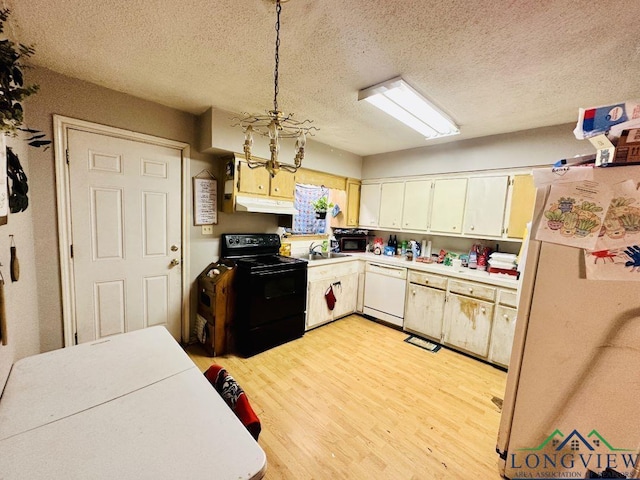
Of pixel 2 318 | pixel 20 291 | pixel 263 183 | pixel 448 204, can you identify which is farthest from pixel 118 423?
pixel 448 204

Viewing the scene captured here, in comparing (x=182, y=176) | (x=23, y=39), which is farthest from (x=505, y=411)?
(x=23, y=39)

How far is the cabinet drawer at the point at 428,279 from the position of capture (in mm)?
2971

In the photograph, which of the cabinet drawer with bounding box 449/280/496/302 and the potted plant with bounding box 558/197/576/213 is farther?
the cabinet drawer with bounding box 449/280/496/302

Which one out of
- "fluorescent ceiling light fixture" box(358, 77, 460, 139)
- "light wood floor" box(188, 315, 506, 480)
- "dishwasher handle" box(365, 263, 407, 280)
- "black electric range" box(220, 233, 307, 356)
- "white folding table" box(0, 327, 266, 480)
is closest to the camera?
"white folding table" box(0, 327, 266, 480)

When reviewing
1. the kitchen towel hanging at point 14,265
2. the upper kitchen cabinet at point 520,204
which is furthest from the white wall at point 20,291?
the upper kitchen cabinet at point 520,204

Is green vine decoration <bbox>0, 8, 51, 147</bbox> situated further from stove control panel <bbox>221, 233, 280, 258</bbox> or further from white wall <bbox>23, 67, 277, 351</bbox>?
stove control panel <bbox>221, 233, 280, 258</bbox>

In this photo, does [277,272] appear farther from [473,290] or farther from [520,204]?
[520,204]

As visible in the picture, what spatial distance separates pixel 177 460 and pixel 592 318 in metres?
1.48

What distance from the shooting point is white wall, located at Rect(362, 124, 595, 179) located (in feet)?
8.19

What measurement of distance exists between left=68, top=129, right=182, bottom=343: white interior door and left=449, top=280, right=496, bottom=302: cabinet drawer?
2.96 m

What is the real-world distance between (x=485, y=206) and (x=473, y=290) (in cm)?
97

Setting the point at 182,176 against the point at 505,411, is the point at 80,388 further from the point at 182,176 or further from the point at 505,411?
the point at 182,176

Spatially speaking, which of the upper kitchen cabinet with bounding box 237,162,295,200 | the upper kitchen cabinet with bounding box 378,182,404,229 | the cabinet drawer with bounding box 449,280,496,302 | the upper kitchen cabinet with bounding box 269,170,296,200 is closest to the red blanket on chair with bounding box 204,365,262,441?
the upper kitchen cabinet with bounding box 237,162,295,200

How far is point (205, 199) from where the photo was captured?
2740mm
